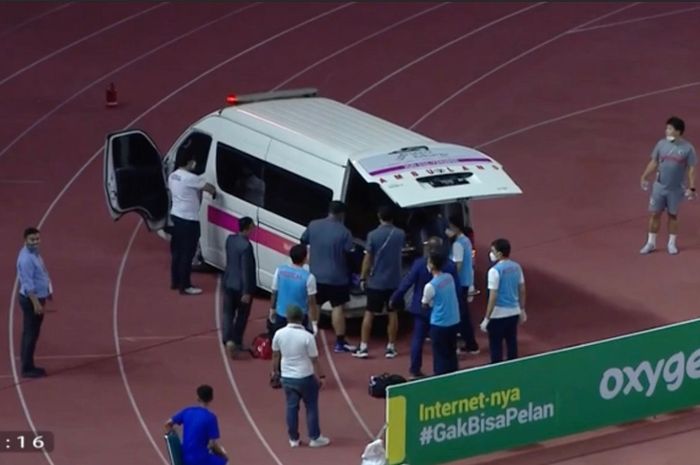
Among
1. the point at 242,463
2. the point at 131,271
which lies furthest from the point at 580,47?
the point at 242,463

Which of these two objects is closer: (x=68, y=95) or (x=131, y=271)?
(x=131, y=271)

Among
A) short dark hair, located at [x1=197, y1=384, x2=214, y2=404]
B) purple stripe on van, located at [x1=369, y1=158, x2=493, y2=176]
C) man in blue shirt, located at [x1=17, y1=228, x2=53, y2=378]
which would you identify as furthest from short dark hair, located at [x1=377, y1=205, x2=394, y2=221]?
short dark hair, located at [x1=197, y1=384, x2=214, y2=404]

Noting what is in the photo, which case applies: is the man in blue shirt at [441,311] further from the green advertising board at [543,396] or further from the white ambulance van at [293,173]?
the green advertising board at [543,396]

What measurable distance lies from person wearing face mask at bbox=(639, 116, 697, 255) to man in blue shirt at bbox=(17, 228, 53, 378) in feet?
25.4

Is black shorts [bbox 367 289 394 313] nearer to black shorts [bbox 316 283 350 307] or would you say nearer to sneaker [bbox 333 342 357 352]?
black shorts [bbox 316 283 350 307]

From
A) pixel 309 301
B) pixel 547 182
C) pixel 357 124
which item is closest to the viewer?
pixel 309 301

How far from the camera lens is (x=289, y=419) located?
1755 centimetres

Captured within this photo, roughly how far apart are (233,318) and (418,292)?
237 centimetres

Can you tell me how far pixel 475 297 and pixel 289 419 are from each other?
16.0ft

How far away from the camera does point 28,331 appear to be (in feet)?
62.2

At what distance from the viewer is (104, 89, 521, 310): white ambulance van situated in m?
19.8

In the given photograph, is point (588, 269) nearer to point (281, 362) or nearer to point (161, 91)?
point (281, 362)

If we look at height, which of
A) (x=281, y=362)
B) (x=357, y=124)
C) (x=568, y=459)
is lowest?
(x=568, y=459)

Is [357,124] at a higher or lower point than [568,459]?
higher
